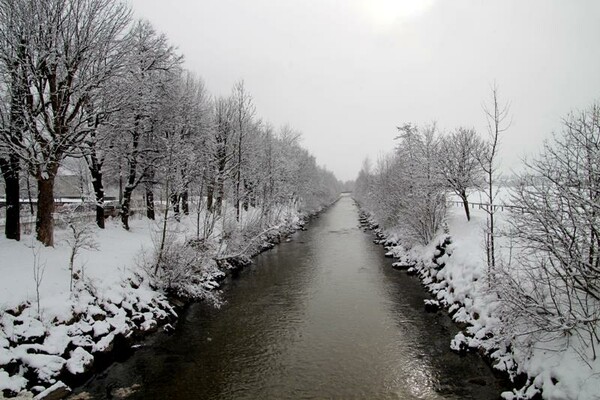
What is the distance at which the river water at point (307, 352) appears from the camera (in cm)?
1060

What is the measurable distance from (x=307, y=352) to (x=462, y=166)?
20.4 m

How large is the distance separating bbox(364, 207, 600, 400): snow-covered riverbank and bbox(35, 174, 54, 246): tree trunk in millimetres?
16757

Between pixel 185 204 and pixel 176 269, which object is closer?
pixel 176 269

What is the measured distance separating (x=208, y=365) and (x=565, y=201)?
11958mm

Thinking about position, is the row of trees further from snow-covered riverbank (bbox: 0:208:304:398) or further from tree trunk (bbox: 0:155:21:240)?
snow-covered riverbank (bbox: 0:208:304:398)

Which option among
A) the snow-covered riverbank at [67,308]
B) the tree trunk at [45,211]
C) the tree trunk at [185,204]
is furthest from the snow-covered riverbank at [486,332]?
the tree trunk at [45,211]

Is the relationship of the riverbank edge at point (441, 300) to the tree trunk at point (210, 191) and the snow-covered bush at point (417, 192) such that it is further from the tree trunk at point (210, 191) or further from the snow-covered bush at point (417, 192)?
the tree trunk at point (210, 191)

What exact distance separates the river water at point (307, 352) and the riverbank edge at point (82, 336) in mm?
654

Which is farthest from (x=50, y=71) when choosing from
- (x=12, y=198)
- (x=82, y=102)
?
(x=12, y=198)

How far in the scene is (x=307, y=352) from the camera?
12961mm

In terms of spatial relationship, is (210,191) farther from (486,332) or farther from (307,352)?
(486,332)

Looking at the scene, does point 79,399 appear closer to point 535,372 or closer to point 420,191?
point 535,372

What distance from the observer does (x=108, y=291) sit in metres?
14.2

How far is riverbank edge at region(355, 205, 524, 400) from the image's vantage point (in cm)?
1097
